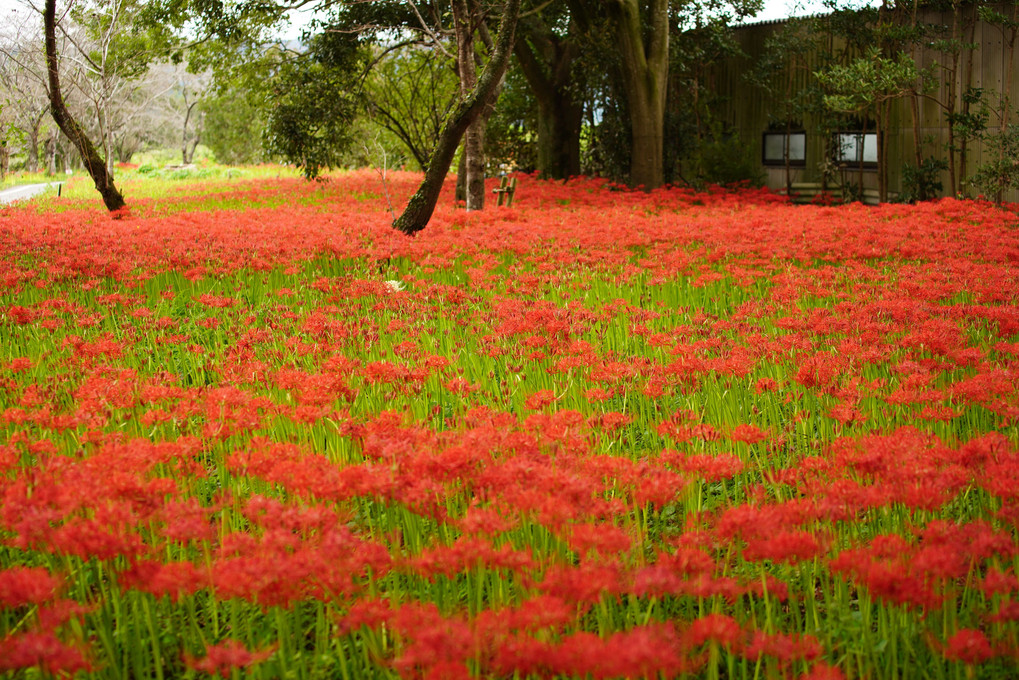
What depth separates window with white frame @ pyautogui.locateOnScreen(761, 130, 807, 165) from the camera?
20062mm

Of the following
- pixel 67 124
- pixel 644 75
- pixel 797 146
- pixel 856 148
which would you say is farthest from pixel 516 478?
pixel 797 146

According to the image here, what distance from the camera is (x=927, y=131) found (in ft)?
57.6

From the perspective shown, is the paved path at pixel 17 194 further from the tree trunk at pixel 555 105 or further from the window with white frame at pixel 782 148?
the window with white frame at pixel 782 148

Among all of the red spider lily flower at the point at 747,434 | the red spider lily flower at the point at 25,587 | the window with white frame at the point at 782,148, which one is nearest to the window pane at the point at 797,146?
the window with white frame at the point at 782,148

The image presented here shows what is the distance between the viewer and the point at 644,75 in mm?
16062

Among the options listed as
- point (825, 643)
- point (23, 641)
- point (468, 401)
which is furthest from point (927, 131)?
point (23, 641)

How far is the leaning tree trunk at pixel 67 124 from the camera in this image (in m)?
12.1

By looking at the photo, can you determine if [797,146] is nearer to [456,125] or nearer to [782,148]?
[782,148]

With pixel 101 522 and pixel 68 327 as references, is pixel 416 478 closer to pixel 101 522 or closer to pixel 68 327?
pixel 101 522

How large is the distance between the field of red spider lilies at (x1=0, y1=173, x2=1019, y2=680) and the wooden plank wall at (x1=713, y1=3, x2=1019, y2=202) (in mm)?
10692

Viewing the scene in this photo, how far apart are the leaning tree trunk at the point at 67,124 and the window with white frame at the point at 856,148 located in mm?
14897

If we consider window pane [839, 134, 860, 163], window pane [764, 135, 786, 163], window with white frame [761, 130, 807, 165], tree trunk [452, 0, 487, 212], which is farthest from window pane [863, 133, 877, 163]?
tree trunk [452, 0, 487, 212]

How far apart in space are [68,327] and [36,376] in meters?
1.35

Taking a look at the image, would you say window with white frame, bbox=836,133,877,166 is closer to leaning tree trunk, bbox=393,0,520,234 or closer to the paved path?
leaning tree trunk, bbox=393,0,520,234
